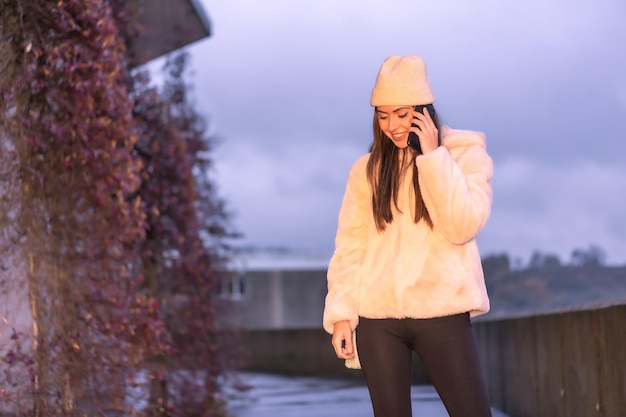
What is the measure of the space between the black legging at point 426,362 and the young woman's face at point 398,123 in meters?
0.54

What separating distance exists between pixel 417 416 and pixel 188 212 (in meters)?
2.28

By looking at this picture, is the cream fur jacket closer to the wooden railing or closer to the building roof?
the wooden railing

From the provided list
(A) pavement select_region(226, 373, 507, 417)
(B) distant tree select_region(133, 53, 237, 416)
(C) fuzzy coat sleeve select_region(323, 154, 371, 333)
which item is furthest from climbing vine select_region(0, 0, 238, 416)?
(A) pavement select_region(226, 373, 507, 417)

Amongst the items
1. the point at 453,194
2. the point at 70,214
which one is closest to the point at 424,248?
the point at 453,194

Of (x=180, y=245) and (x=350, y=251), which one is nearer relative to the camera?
(x=350, y=251)

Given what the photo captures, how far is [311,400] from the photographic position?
10.0 metres

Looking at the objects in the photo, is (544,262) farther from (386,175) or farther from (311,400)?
(386,175)

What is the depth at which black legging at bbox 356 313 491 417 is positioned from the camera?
3.04m

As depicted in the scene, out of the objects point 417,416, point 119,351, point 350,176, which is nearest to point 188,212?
point 417,416

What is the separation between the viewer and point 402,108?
322cm

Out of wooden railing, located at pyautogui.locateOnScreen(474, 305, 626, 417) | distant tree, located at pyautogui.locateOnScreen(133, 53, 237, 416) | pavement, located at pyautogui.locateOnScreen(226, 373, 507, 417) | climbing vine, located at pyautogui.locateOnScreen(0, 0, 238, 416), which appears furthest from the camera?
pavement, located at pyautogui.locateOnScreen(226, 373, 507, 417)

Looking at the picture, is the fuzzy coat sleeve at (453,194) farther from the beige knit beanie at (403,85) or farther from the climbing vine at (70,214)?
the climbing vine at (70,214)

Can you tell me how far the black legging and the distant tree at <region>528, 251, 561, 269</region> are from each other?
246 inches

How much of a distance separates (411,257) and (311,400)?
7069mm
